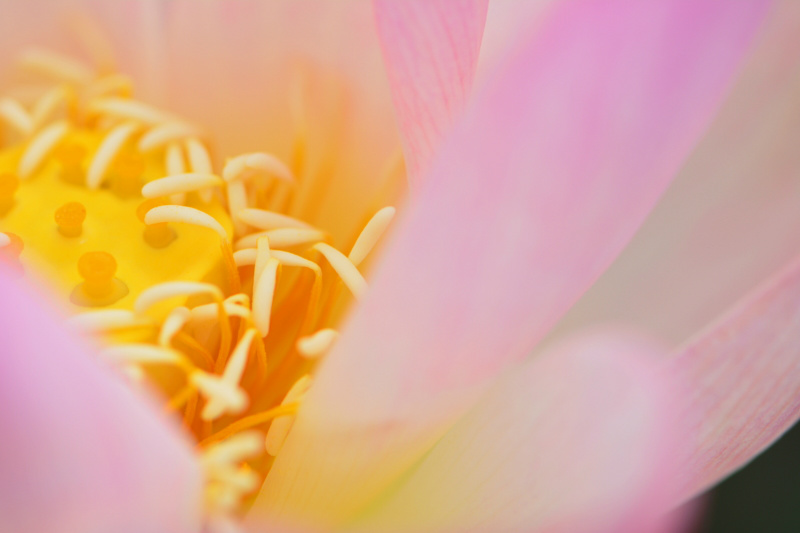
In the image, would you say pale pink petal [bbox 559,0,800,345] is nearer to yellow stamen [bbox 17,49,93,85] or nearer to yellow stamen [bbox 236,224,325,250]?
yellow stamen [bbox 236,224,325,250]

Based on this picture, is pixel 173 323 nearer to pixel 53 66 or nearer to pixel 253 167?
pixel 253 167

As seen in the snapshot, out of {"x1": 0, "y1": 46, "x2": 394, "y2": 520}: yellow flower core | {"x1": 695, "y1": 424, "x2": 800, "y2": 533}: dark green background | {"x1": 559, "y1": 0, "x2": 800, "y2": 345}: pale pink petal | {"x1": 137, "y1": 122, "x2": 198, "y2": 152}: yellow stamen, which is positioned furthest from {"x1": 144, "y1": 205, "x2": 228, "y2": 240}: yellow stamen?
{"x1": 695, "y1": 424, "x2": 800, "y2": 533}: dark green background

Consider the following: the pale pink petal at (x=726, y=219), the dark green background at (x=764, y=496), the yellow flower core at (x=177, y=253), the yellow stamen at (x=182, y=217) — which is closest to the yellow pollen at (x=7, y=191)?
the yellow flower core at (x=177, y=253)

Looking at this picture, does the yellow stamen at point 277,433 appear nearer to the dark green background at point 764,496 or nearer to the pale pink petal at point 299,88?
the pale pink petal at point 299,88

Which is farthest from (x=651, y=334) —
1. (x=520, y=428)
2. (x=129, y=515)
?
(x=129, y=515)

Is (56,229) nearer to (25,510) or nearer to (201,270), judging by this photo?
(201,270)

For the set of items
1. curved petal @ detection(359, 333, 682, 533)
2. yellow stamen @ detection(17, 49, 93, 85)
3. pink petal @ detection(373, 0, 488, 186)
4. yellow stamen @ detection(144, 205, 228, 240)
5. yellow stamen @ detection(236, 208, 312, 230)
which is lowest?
curved petal @ detection(359, 333, 682, 533)
